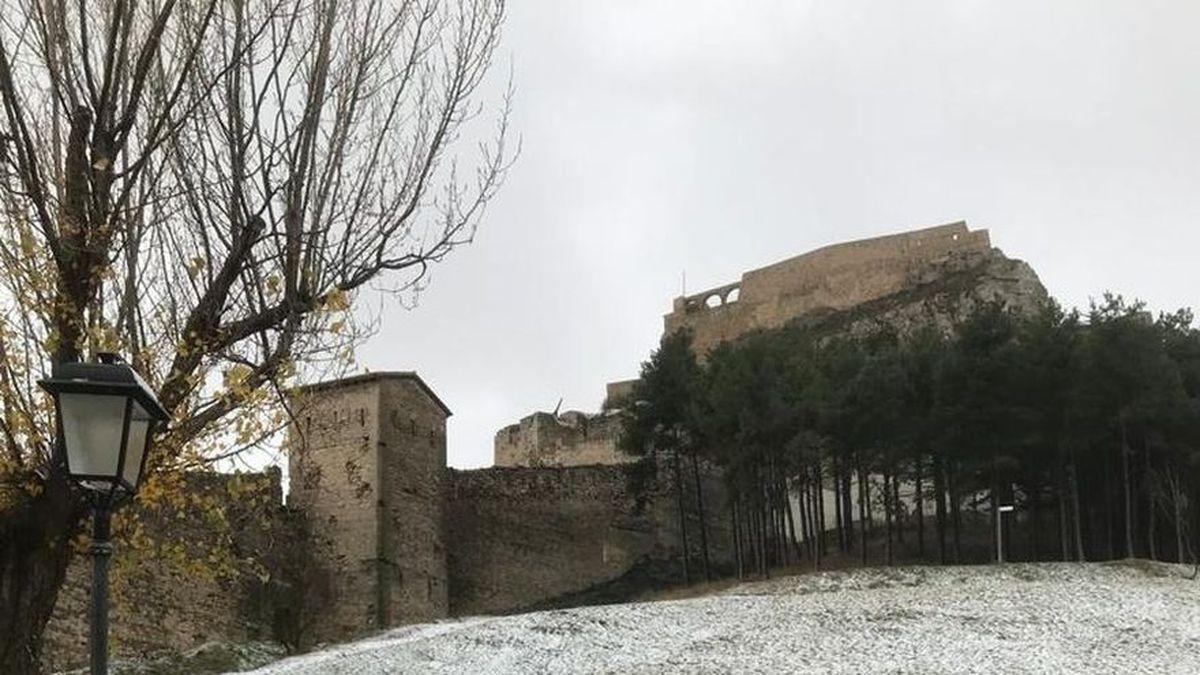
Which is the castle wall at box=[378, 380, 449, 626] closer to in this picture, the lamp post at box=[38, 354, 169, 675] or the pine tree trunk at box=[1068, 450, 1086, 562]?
the pine tree trunk at box=[1068, 450, 1086, 562]

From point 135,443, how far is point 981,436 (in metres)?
26.9

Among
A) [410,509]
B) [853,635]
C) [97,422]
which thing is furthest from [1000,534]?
[97,422]

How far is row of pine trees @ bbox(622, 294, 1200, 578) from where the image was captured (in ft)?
103

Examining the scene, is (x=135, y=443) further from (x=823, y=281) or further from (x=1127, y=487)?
(x=823, y=281)

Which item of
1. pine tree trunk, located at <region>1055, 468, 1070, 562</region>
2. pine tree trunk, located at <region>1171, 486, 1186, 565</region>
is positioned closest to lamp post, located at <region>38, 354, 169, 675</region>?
pine tree trunk, located at <region>1171, 486, 1186, 565</region>

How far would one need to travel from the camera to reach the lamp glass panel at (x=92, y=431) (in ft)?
23.9

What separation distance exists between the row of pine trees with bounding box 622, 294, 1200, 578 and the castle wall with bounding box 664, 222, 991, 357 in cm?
2084

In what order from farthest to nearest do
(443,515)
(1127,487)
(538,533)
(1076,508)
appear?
(538,533)
(443,515)
(1076,508)
(1127,487)

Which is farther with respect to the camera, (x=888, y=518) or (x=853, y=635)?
(x=888, y=518)

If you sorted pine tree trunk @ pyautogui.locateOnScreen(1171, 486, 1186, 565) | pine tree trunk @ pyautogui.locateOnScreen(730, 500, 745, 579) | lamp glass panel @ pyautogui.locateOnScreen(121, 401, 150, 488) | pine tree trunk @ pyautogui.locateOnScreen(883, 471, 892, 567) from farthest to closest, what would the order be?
pine tree trunk @ pyautogui.locateOnScreen(730, 500, 745, 579), pine tree trunk @ pyautogui.locateOnScreen(883, 471, 892, 567), pine tree trunk @ pyautogui.locateOnScreen(1171, 486, 1186, 565), lamp glass panel @ pyautogui.locateOnScreen(121, 401, 150, 488)

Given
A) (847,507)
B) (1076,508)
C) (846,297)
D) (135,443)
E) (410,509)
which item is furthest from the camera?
(846,297)

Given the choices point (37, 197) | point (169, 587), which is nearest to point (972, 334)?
point (169, 587)

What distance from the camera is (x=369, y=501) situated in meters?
35.2

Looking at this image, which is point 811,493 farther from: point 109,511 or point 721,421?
point 109,511
